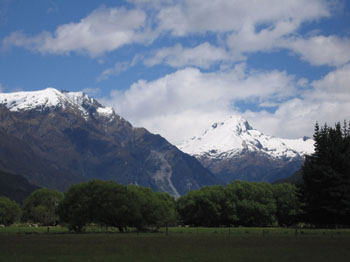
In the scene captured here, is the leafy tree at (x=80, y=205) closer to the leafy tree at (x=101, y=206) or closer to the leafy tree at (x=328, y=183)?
the leafy tree at (x=101, y=206)

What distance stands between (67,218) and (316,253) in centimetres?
8756

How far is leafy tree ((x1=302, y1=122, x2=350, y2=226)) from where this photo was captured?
4941 inches

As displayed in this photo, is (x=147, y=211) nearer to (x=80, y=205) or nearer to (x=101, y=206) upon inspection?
(x=101, y=206)

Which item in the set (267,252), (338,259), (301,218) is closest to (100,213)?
Answer: (301,218)

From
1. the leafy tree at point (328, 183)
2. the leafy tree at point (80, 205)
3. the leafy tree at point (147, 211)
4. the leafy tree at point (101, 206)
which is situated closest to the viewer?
the leafy tree at point (328, 183)

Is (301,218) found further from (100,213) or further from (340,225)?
(100,213)

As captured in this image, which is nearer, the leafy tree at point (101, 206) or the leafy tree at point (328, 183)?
the leafy tree at point (328, 183)

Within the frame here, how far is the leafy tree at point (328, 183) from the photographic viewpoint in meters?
126

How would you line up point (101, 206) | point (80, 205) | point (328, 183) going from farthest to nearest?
point (101, 206) → point (80, 205) → point (328, 183)

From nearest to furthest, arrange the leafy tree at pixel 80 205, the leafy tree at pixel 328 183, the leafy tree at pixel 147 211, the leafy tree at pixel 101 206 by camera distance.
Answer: the leafy tree at pixel 328 183 → the leafy tree at pixel 80 205 → the leafy tree at pixel 101 206 → the leafy tree at pixel 147 211

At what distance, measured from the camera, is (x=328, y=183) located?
128 meters

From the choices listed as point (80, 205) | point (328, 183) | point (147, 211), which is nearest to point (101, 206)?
point (80, 205)

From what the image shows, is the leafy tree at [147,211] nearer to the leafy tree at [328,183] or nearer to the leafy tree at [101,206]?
the leafy tree at [101,206]

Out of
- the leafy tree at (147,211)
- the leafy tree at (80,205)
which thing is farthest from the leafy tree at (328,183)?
the leafy tree at (80,205)
